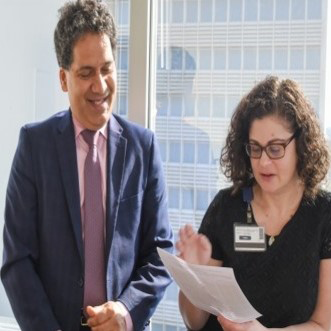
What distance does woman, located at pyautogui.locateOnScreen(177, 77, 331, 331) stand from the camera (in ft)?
5.01

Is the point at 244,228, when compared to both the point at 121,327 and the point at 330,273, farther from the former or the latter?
the point at 121,327

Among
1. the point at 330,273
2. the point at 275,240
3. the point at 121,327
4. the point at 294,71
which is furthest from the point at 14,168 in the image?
the point at 294,71

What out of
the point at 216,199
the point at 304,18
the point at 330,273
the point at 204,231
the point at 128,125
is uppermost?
the point at 304,18

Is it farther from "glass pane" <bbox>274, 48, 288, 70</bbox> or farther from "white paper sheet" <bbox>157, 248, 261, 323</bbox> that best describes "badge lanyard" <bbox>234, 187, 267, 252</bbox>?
"glass pane" <bbox>274, 48, 288, 70</bbox>

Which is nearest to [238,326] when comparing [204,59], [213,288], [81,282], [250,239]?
[213,288]

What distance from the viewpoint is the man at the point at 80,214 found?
1.63 meters

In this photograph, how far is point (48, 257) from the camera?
5.44 feet

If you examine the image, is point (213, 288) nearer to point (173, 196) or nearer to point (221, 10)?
point (173, 196)

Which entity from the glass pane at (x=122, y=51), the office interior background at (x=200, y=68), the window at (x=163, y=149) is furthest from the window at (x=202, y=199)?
the glass pane at (x=122, y=51)

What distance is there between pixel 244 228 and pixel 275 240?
0.11 meters

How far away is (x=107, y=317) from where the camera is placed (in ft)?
5.16

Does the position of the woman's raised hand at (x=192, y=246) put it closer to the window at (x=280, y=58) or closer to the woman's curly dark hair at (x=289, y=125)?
the woman's curly dark hair at (x=289, y=125)

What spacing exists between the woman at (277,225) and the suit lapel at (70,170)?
1.19ft

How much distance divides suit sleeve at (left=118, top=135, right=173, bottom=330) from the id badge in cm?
29
